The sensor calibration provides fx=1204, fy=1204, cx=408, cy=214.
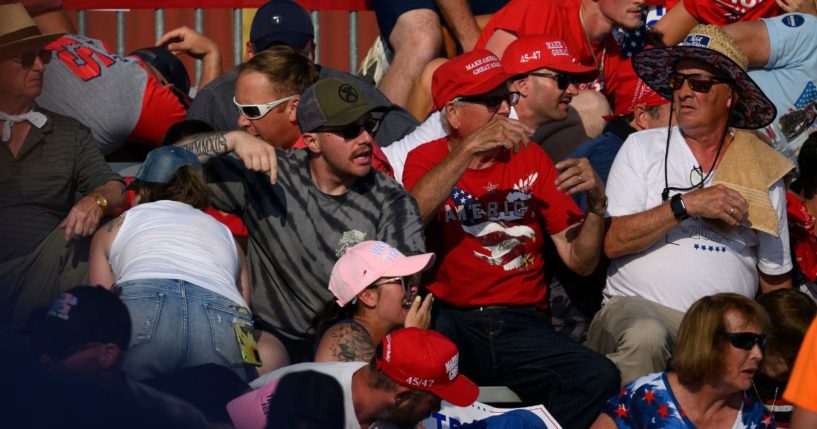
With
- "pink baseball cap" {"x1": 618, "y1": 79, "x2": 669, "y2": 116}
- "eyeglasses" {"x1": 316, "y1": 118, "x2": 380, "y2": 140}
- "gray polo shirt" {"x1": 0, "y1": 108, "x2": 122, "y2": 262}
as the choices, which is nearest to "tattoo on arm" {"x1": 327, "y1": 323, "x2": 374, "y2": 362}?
"eyeglasses" {"x1": 316, "y1": 118, "x2": 380, "y2": 140}

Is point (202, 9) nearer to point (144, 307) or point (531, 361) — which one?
point (531, 361)

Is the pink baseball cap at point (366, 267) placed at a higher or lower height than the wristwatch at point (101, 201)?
lower

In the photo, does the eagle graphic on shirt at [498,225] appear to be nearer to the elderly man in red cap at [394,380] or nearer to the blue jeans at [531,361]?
→ the blue jeans at [531,361]

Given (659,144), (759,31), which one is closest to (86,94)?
(659,144)

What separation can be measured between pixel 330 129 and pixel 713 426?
195 cm

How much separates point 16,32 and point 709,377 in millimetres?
2846

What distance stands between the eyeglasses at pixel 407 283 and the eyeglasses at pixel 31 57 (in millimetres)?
1551

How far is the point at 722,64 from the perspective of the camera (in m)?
5.51

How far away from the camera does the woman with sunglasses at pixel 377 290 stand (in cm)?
462

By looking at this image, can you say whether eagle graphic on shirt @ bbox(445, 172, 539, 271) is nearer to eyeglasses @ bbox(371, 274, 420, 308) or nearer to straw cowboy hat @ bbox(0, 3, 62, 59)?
eyeglasses @ bbox(371, 274, 420, 308)

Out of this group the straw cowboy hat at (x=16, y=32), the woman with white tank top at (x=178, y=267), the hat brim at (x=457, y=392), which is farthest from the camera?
the hat brim at (x=457, y=392)

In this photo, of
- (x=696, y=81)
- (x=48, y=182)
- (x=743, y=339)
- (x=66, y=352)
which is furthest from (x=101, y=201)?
(x=66, y=352)

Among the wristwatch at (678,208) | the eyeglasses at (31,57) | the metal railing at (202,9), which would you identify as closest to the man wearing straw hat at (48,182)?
the eyeglasses at (31,57)

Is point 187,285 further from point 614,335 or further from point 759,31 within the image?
point 759,31
